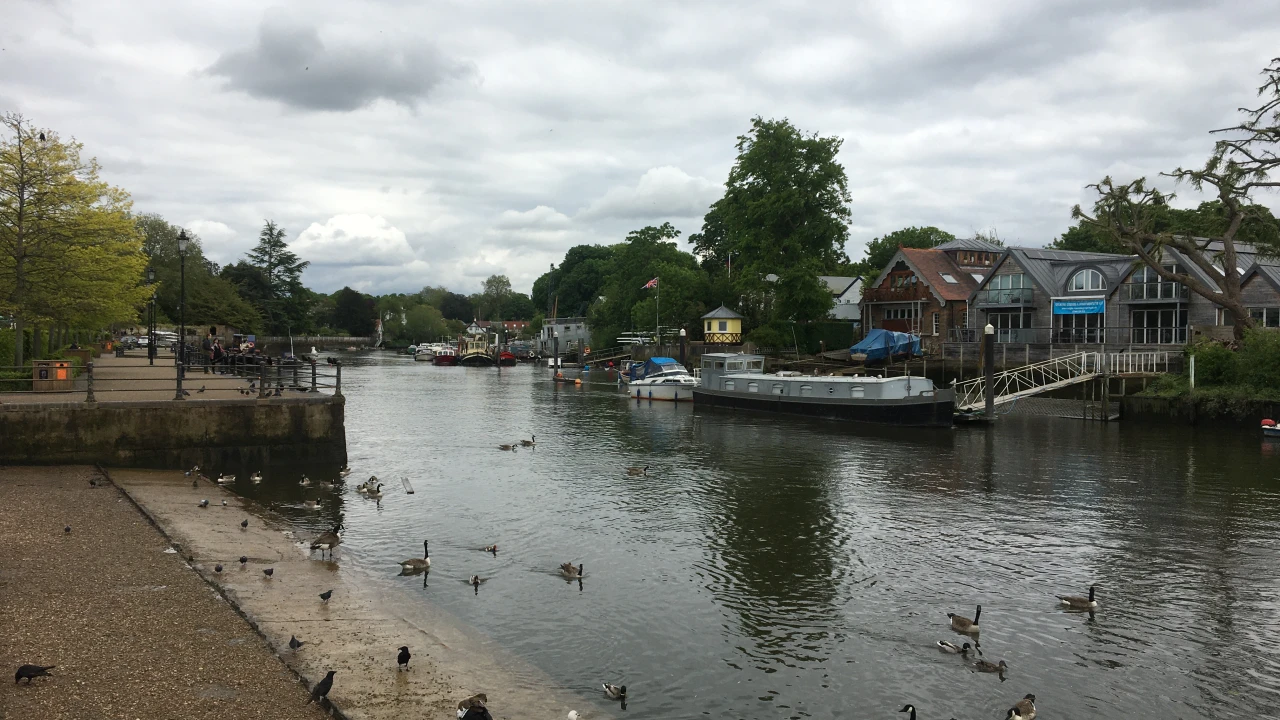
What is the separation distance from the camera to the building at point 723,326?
265 ft

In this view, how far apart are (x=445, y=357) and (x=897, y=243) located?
59.1m

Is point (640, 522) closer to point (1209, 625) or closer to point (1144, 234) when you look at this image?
point (1209, 625)

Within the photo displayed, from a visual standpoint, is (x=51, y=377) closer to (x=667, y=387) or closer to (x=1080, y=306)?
(x=667, y=387)

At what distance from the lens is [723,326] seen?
81750mm

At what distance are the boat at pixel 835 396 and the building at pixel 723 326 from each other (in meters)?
26.5

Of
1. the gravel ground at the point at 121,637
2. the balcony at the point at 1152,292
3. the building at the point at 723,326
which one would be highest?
the balcony at the point at 1152,292

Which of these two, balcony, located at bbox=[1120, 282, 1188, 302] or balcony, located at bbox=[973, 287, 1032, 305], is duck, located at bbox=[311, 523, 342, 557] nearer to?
balcony, located at bbox=[1120, 282, 1188, 302]

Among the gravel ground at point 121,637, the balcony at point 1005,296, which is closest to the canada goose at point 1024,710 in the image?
the gravel ground at point 121,637

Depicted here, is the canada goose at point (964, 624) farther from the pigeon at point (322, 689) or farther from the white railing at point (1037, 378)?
the white railing at point (1037, 378)

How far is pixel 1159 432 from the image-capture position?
3875cm

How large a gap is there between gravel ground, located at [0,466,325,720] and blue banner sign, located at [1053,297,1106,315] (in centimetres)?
5752

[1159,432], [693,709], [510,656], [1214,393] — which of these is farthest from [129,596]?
[1214,393]

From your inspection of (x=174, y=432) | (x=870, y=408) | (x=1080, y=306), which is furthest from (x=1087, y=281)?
(x=174, y=432)

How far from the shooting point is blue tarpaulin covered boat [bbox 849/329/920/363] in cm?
6394
